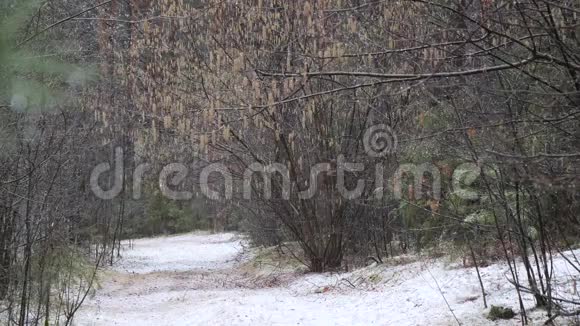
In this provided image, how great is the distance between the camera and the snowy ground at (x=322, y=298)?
6406 millimetres

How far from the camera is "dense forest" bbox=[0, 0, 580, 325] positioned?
17.2 feet

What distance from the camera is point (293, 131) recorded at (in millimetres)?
9750

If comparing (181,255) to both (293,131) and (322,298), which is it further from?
(322,298)

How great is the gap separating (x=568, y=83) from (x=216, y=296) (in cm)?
652

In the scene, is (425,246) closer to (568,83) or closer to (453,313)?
(453,313)

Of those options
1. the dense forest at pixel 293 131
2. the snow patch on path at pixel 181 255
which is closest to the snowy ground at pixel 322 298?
the dense forest at pixel 293 131

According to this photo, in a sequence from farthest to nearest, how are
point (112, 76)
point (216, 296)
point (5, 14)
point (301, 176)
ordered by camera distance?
point (112, 76)
point (301, 176)
point (216, 296)
point (5, 14)

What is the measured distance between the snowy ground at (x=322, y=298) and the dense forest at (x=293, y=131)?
409 mm

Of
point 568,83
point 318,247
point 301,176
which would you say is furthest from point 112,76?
point 568,83

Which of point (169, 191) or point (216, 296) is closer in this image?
point (216, 296)

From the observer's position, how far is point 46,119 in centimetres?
581

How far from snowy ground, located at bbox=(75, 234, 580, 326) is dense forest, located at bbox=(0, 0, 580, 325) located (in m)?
0.41

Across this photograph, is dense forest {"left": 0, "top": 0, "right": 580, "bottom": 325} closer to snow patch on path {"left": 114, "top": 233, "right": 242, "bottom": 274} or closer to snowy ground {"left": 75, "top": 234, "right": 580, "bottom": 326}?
snowy ground {"left": 75, "top": 234, "right": 580, "bottom": 326}

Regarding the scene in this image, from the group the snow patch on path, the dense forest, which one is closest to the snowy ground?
the dense forest
